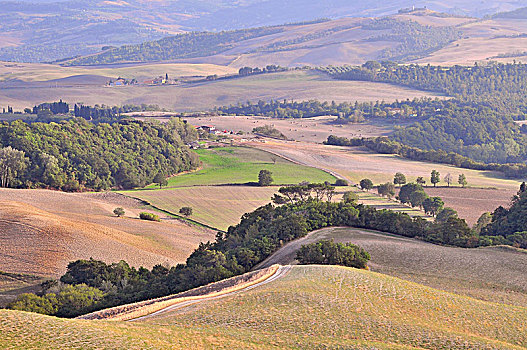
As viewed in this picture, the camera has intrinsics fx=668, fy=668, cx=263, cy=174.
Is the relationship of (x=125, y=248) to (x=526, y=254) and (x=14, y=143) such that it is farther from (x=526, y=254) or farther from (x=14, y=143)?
(x=14, y=143)

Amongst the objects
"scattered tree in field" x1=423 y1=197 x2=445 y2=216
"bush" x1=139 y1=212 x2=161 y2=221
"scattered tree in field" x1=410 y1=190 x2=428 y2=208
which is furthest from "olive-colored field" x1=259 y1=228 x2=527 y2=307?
"scattered tree in field" x1=410 y1=190 x2=428 y2=208

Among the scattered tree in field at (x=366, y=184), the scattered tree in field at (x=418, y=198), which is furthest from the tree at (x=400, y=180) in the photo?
the scattered tree in field at (x=418, y=198)

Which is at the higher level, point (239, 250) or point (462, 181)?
point (239, 250)

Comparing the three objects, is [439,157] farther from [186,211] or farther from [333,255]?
[333,255]

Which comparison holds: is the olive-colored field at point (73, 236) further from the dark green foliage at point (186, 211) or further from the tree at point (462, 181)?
the tree at point (462, 181)

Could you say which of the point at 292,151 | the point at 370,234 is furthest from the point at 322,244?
the point at 292,151

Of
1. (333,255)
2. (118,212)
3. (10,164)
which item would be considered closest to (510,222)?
(333,255)
